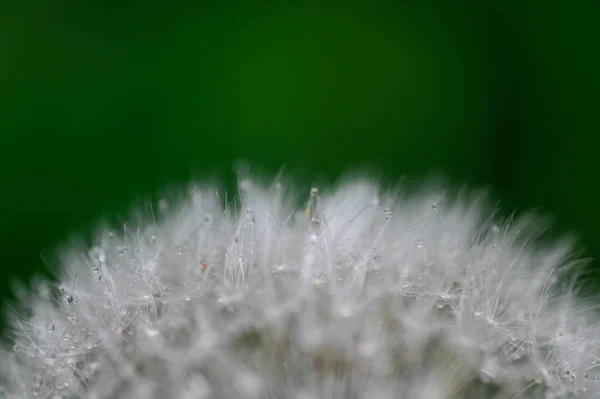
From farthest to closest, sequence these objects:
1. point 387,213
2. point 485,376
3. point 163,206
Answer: point 163,206 < point 387,213 < point 485,376

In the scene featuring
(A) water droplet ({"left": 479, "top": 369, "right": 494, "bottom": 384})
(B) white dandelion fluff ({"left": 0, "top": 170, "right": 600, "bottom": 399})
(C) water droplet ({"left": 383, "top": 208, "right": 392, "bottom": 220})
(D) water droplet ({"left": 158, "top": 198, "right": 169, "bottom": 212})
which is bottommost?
(A) water droplet ({"left": 479, "top": 369, "right": 494, "bottom": 384})

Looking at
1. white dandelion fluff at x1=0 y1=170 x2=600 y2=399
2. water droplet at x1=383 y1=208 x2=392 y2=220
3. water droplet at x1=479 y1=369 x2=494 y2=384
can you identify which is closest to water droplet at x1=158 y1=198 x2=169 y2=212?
white dandelion fluff at x1=0 y1=170 x2=600 y2=399

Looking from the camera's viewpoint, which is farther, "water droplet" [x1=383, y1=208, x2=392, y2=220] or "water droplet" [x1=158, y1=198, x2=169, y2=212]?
"water droplet" [x1=158, y1=198, x2=169, y2=212]

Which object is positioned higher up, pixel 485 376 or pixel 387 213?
pixel 387 213

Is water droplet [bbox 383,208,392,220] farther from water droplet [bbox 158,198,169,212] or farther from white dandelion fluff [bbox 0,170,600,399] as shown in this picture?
water droplet [bbox 158,198,169,212]

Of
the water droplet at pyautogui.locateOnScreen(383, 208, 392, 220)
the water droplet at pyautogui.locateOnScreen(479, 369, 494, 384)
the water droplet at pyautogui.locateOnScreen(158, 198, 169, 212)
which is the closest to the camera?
the water droplet at pyautogui.locateOnScreen(479, 369, 494, 384)

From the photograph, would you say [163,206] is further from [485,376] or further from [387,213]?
[485,376]

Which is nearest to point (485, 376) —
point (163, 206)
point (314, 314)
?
point (314, 314)

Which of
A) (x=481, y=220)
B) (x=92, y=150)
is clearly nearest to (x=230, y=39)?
(x=92, y=150)

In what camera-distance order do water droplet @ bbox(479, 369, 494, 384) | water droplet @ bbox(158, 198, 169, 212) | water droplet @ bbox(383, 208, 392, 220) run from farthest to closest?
water droplet @ bbox(158, 198, 169, 212), water droplet @ bbox(383, 208, 392, 220), water droplet @ bbox(479, 369, 494, 384)

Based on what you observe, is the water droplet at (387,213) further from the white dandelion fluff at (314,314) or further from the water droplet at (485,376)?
the water droplet at (485,376)
